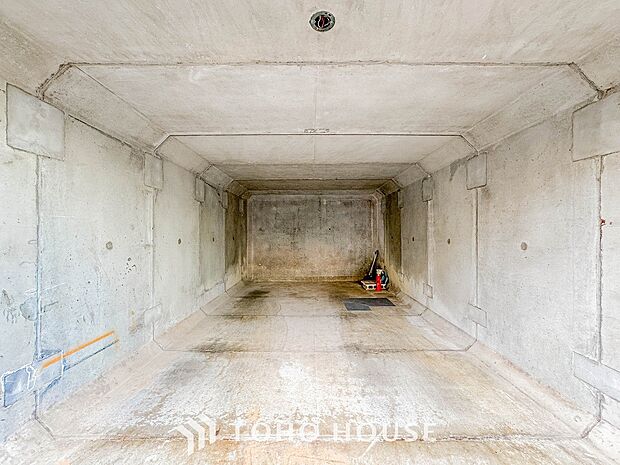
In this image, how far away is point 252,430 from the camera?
1867mm

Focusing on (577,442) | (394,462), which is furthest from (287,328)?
(577,442)

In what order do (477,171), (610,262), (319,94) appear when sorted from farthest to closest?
(477,171), (319,94), (610,262)

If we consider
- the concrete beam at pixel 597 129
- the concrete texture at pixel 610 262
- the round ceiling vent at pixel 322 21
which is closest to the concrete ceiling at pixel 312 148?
the concrete beam at pixel 597 129

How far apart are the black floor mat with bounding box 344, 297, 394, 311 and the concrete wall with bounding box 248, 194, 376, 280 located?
2420mm

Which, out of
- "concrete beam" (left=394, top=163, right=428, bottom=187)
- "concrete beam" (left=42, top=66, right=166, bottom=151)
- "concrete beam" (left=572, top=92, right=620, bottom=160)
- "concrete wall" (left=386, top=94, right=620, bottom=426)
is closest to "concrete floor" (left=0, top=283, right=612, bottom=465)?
"concrete wall" (left=386, top=94, right=620, bottom=426)

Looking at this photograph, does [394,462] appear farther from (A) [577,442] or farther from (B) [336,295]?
(B) [336,295]

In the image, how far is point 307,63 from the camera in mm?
1830

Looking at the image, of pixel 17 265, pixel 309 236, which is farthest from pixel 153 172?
pixel 309 236

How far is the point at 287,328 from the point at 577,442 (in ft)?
9.37

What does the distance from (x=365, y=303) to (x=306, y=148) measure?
3105mm

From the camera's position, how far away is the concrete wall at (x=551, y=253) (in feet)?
6.02
